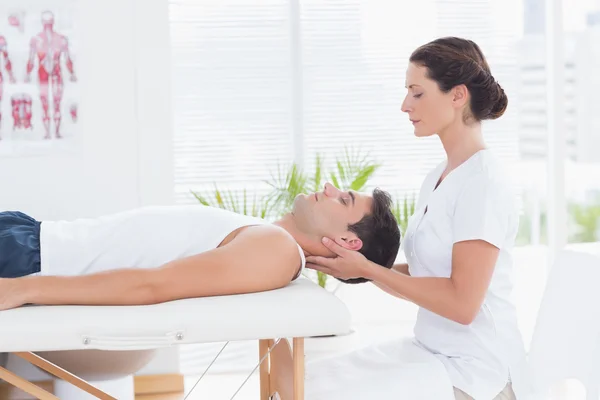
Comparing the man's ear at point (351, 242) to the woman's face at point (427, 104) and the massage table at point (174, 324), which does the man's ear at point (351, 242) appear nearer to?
the woman's face at point (427, 104)

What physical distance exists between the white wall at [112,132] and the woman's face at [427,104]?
5.66 ft

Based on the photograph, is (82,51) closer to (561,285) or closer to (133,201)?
(133,201)

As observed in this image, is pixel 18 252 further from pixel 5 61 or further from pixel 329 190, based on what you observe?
pixel 5 61

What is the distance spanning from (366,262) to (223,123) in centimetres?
209

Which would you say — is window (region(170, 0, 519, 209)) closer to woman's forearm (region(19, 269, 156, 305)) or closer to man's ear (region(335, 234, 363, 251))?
man's ear (region(335, 234, 363, 251))

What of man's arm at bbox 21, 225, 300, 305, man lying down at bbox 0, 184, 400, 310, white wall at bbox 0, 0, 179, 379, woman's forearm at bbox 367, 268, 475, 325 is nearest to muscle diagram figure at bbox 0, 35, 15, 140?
white wall at bbox 0, 0, 179, 379

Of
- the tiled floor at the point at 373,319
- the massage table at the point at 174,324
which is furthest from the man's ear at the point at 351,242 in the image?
the tiled floor at the point at 373,319

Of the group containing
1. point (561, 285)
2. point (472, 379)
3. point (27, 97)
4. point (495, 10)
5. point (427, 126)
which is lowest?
point (472, 379)

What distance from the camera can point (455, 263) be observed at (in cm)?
173

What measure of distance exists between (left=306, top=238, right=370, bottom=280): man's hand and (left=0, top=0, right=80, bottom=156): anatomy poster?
1854 millimetres

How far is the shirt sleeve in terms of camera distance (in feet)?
5.63

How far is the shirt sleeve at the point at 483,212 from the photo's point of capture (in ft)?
5.63

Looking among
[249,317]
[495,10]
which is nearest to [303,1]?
[495,10]

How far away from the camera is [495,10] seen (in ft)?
12.7
